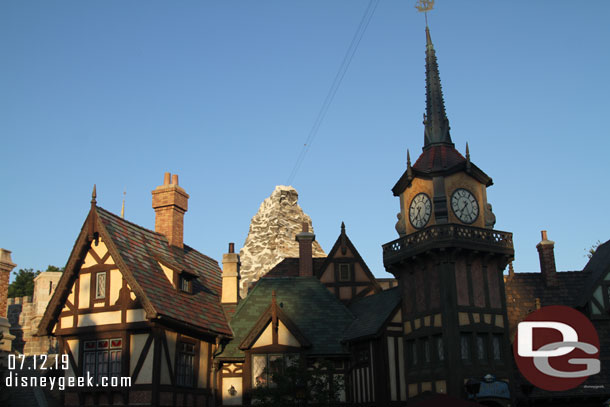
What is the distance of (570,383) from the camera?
2841cm

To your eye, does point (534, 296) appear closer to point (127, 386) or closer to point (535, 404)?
point (535, 404)

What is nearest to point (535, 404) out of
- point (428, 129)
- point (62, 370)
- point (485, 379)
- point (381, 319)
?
point (485, 379)

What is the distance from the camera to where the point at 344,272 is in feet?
114

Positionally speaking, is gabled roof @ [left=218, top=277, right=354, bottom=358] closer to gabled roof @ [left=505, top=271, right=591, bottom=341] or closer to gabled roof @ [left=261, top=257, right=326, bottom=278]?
gabled roof @ [left=505, top=271, right=591, bottom=341]

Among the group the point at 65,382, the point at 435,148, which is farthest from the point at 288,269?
the point at 65,382

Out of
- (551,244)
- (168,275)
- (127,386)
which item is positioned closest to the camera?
(127,386)

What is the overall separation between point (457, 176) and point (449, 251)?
364cm

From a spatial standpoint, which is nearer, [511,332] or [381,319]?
[381,319]

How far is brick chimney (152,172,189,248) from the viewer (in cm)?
3066

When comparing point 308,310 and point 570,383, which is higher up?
point 308,310

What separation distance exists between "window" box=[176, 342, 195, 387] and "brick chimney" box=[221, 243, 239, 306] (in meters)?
4.31

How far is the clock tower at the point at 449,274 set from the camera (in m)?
25.8

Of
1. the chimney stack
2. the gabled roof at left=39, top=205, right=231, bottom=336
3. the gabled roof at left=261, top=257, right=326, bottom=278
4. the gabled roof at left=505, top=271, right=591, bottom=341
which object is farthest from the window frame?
the gabled roof at left=261, top=257, right=326, bottom=278

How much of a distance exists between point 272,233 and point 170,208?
180 feet
